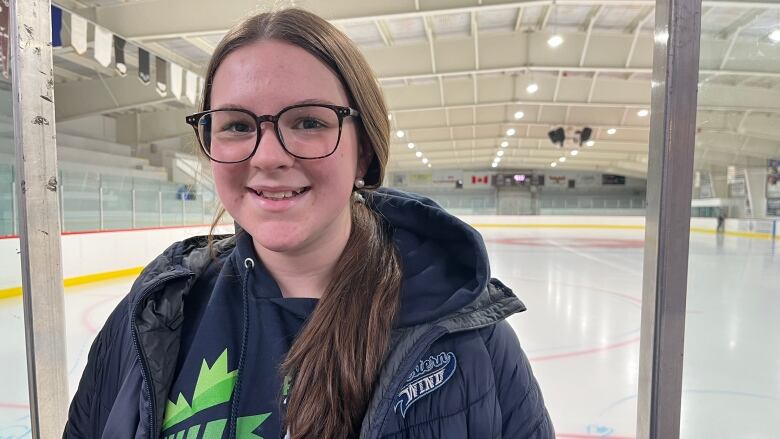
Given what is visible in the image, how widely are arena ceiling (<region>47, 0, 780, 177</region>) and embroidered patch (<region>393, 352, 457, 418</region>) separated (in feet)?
1.37

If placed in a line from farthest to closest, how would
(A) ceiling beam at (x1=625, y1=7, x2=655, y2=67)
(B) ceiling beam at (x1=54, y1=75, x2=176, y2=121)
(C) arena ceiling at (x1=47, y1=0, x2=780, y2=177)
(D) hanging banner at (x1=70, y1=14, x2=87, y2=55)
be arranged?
(B) ceiling beam at (x1=54, y1=75, x2=176, y2=121) → (A) ceiling beam at (x1=625, y1=7, x2=655, y2=67) → (D) hanging banner at (x1=70, y1=14, x2=87, y2=55) → (C) arena ceiling at (x1=47, y1=0, x2=780, y2=177)

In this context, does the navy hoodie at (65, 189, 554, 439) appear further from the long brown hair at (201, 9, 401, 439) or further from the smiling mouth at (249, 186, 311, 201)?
the smiling mouth at (249, 186, 311, 201)

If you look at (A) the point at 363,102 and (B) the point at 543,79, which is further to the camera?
(B) the point at 543,79

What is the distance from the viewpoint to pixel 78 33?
4629mm

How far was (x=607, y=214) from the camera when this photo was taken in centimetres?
1698

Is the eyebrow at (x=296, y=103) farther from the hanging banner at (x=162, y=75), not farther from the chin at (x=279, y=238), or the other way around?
the hanging banner at (x=162, y=75)

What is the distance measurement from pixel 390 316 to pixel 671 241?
0.53 meters

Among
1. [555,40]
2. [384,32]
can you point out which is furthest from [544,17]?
[384,32]

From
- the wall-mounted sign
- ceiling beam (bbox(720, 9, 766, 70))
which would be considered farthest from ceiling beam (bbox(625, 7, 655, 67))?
the wall-mounted sign

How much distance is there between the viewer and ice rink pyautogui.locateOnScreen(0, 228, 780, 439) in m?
1.88

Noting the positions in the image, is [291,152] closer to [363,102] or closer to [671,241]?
[363,102]

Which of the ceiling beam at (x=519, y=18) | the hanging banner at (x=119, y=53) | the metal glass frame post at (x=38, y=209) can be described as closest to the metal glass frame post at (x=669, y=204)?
the metal glass frame post at (x=38, y=209)

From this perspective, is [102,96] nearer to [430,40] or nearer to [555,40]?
[430,40]

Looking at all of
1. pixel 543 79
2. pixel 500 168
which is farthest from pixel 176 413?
pixel 500 168
